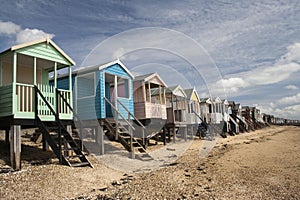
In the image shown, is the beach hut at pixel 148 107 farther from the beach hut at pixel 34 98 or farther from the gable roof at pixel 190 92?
the gable roof at pixel 190 92

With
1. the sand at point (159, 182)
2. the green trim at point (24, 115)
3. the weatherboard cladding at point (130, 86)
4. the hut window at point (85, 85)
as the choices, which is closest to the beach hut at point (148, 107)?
the weatherboard cladding at point (130, 86)

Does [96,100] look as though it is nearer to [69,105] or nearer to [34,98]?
[69,105]

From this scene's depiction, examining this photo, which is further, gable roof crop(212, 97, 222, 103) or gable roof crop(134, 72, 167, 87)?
gable roof crop(212, 97, 222, 103)

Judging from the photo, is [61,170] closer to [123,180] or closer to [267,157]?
[123,180]

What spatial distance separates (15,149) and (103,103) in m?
5.33

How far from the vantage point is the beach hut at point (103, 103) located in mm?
12688

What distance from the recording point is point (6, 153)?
10523 millimetres

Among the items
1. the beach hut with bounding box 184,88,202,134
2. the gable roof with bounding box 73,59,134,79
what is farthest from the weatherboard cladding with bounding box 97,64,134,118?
the beach hut with bounding box 184,88,202,134

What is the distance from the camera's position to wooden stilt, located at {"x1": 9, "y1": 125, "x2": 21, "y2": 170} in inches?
332

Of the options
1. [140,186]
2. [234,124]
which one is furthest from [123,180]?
[234,124]

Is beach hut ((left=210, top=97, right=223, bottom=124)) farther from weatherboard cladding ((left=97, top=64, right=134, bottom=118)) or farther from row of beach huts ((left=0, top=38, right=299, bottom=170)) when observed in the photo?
weatherboard cladding ((left=97, top=64, right=134, bottom=118))

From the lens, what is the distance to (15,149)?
8.55 m

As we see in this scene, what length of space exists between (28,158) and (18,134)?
5.77ft

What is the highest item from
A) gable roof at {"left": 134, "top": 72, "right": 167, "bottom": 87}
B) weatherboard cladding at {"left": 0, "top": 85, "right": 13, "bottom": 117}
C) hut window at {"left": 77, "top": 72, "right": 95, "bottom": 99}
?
gable roof at {"left": 134, "top": 72, "right": 167, "bottom": 87}
